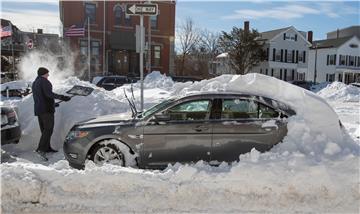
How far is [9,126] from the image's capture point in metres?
7.75

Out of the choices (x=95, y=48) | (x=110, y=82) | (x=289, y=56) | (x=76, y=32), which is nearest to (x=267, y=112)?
(x=110, y=82)

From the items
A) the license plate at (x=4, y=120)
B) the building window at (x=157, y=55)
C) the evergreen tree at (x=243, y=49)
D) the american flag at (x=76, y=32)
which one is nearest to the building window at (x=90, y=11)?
the american flag at (x=76, y=32)

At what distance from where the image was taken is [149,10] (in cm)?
886

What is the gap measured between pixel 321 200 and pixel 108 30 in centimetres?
3516

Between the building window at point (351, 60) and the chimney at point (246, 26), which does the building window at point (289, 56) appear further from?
the building window at point (351, 60)

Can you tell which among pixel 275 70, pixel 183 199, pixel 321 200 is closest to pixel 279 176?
pixel 321 200

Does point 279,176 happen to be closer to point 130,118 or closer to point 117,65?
point 130,118

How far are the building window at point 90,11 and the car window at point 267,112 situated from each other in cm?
3368

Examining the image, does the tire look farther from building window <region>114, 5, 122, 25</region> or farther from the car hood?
building window <region>114, 5, 122, 25</region>

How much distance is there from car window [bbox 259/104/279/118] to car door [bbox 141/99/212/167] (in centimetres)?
81

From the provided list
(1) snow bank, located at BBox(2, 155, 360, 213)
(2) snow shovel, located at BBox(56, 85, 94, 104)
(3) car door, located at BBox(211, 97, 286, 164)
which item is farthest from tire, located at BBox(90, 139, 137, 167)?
(2) snow shovel, located at BBox(56, 85, 94, 104)

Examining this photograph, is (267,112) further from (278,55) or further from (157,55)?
(278,55)

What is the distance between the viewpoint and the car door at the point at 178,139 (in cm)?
631

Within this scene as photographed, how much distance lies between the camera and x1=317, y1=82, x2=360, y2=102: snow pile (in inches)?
1110
